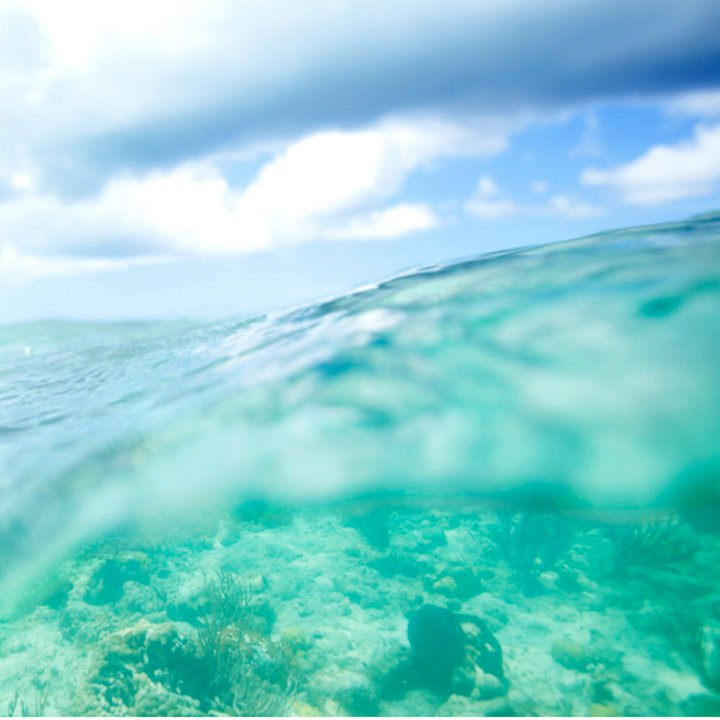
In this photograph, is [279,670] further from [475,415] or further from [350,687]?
[475,415]

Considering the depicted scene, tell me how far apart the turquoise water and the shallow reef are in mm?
73

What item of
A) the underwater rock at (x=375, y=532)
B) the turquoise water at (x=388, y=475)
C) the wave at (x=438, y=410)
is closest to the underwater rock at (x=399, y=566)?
the turquoise water at (x=388, y=475)

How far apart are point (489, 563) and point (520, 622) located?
686 centimetres

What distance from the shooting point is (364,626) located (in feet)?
44.3

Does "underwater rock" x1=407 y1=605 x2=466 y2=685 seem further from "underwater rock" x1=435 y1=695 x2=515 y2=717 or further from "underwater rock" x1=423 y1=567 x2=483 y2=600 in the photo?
"underwater rock" x1=423 y1=567 x2=483 y2=600

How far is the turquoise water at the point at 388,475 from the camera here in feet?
18.0

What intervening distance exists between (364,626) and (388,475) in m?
9.13

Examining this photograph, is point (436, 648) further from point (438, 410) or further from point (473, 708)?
point (438, 410)

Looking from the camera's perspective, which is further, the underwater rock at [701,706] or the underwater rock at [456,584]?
the underwater rock at [456,584]

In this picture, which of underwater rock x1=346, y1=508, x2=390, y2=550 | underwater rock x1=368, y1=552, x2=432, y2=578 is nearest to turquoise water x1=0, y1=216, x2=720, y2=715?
underwater rock x1=368, y1=552, x2=432, y2=578

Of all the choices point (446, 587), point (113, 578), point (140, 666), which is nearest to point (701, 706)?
point (446, 587)

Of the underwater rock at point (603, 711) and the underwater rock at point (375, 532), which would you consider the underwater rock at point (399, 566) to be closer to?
the underwater rock at point (375, 532)

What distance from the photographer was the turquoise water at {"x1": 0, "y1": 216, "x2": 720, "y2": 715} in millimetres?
5500

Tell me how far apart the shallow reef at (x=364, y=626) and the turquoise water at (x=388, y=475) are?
0.07 meters
